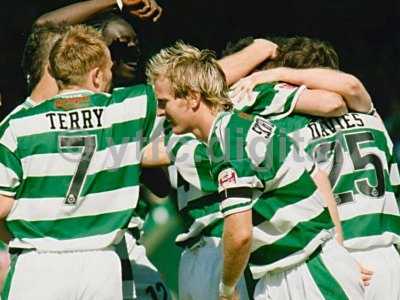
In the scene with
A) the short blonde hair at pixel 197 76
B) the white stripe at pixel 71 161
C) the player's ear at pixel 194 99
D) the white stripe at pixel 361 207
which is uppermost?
the short blonde hair at pixel 197 76

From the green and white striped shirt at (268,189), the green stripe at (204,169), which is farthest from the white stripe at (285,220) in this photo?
the green stripe at (204,169)

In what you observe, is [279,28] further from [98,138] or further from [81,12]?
[98,138]

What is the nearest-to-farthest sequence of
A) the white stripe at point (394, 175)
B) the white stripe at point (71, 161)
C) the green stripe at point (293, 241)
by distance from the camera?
the green stripe at point (293, 241), the white stripe at point (71, 161), the white stripe at point (394, 175)

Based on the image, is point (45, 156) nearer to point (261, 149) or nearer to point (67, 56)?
point (67, 56)

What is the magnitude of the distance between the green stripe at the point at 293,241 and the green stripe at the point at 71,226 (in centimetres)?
71

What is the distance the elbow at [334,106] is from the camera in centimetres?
631

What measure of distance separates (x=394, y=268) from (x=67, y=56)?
186 cm

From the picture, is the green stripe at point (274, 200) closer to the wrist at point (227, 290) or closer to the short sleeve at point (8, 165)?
the wrist at point (227, 290)

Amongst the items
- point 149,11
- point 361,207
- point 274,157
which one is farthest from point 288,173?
point 149,11

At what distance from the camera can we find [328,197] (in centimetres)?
608

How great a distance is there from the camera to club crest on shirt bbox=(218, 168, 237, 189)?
5559 mm

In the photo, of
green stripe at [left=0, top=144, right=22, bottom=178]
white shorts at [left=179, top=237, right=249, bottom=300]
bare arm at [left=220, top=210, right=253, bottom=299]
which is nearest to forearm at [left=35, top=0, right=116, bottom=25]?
green stripe at [left=0, top=144, right=22, bottom=178]

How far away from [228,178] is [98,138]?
792mm

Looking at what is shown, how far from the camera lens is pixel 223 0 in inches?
361
